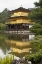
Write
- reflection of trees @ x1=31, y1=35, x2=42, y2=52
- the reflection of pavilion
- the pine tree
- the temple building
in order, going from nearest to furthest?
1. the reflection of pavilion
2. reflection of trees @ x1=31, y1=35, x2=42, y2=52
3. the pine tree
4. the temple building

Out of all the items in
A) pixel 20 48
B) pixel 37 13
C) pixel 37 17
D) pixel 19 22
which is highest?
pixel 37 13

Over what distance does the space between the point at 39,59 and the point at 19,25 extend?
1334 inches

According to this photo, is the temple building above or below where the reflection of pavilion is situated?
below

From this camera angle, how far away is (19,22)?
134 ft

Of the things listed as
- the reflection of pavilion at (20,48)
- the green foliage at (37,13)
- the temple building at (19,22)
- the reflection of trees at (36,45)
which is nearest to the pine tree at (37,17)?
the green foliage at (37,13)

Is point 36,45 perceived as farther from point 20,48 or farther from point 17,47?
point 17,47

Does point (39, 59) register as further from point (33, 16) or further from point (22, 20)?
point (22, 20)

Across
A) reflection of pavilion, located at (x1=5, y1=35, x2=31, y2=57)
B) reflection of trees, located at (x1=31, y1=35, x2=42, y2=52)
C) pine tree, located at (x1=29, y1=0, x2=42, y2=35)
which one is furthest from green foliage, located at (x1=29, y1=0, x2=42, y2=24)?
reflection of pavilion, located at (x1=5, y1=35, x2=31, y2=57)

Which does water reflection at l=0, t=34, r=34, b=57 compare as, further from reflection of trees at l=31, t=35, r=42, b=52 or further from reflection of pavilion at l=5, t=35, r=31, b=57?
reflection of trees at l=31, t=35, r=42, b=52

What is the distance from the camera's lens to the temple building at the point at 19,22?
40.7 meters

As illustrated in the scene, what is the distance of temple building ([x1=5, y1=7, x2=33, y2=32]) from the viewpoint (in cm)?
4072

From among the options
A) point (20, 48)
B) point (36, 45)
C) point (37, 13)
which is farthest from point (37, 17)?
point (20, 48)

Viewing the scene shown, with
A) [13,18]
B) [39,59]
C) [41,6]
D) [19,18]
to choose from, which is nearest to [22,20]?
[19,18]

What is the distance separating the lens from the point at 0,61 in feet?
19.5
